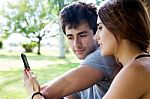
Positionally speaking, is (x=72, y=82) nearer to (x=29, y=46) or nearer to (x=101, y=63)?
(x=101, y=63)

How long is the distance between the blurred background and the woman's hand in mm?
782

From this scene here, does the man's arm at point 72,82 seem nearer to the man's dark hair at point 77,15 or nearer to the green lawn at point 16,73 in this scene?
the man's dark hair at point 77,15

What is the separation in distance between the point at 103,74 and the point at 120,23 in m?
0.20

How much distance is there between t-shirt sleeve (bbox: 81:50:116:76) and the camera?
2.97 feet

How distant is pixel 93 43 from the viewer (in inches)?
41.4

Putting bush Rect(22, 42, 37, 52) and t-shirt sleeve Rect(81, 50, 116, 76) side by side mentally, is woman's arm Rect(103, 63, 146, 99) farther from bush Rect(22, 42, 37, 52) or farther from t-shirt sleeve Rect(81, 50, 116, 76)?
bush Rect(22, 42, 37, 52)

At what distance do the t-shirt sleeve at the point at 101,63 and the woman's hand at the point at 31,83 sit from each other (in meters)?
0.15

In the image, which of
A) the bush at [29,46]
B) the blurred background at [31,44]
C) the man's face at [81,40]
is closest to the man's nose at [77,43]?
the man's face at [81,40]

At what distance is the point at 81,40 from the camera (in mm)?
1040

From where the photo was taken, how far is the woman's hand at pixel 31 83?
0.93 metres

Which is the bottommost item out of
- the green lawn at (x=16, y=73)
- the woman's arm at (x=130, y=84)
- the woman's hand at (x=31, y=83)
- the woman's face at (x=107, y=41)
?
the green lawn at (x=16, y=73)

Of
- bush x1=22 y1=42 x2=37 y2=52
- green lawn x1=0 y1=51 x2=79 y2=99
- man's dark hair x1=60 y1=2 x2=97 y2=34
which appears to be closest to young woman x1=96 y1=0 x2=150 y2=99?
man's dark hair x1=60 y1=2 x2=97 y2=34

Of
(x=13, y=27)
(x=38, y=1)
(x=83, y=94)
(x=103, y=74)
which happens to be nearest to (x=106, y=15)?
(x=103, y=74)

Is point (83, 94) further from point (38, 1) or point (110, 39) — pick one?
point (38, 1)
